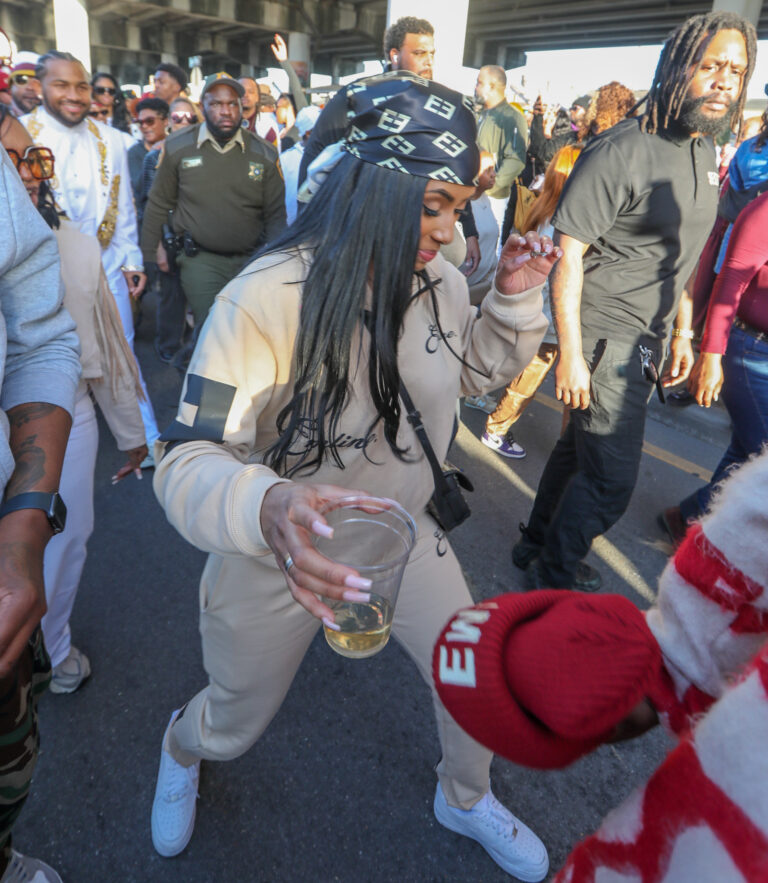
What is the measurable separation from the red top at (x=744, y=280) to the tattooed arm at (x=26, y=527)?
2.53 metres

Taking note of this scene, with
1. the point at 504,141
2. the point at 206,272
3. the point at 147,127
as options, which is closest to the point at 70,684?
the point at 206,272

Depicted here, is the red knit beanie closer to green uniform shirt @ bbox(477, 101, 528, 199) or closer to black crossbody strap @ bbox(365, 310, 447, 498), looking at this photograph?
black crossbody strap @ bbox(365, 310, 447, 498)

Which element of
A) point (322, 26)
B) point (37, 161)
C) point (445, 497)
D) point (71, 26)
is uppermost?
point (322, 26)

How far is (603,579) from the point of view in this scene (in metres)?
3.24

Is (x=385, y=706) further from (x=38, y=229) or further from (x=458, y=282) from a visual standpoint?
(x=38, y=229)

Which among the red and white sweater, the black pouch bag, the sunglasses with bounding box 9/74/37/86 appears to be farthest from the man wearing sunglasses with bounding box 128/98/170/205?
the red and white sweater

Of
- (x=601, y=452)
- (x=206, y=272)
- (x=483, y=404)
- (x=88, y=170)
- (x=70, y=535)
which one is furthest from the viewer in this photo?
(x=483, y=404)

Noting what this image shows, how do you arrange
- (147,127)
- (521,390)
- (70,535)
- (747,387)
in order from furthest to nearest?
(147,127) → (521,390) → (747,387) → (70,535)

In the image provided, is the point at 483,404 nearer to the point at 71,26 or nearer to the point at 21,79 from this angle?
the point at 21,79

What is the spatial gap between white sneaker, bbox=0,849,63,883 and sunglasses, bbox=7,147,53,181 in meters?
1.97

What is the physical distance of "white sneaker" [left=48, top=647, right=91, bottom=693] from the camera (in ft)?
7.60

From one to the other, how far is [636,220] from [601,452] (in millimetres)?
971

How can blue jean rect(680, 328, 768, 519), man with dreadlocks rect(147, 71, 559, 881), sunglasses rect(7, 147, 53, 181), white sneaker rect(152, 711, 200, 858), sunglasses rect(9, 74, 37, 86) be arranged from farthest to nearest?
1. sunglasses rect(9, 74, 37, 86)
2. blue jean rect(680, 328, 768, 519)
3. sunglasses rect(7, 147, 53, 181)
4. white sneaker rect(152, 711, 200, 858)
5. man with dreadlocks rect(147, 71, 559, 881)

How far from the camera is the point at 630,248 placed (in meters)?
2.54
